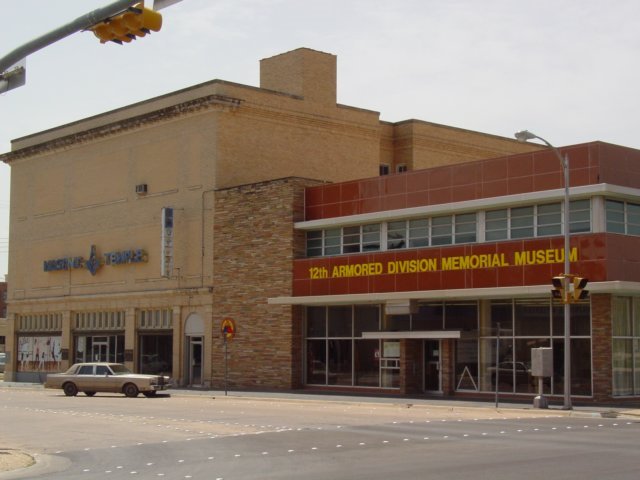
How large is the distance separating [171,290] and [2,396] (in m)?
10.2

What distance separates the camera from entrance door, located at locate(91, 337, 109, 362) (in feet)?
182

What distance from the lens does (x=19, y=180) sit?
62.7 meters

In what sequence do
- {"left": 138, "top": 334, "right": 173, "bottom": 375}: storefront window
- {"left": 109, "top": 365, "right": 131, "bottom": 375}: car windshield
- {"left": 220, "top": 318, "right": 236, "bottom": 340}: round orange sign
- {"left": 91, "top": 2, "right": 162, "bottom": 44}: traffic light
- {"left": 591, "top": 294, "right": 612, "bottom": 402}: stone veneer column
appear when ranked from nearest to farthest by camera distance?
{"left": 91, "top": 2, "right": 162, "bottom": 44}: traffic light, {"left": 591, "top": 294, "right": 612, "bottom": 402}: stone veneer column, {"left": 109, "top": 365, "right": 131, "bottom": 375}: car windshield, {"left": 220, "top": 318, "right": 236, "bottom": 340}: round orange sign, {"left": 138, "top": 334, "right": 173, "bottom": 375}: storefront window

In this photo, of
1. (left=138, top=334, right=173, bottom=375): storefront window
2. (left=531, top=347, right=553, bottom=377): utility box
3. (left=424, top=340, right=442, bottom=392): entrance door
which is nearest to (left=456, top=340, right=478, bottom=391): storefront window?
(left=424, top=340, right=442, bottom=392): entrance door

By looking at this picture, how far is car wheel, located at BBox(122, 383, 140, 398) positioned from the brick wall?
20.5 feet

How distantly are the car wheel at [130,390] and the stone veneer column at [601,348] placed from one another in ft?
59.3

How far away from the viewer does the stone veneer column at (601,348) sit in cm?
3431

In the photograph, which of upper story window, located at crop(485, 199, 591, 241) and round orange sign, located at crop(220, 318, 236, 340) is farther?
round orange sign, located at crop(220, 318, 236, 340)

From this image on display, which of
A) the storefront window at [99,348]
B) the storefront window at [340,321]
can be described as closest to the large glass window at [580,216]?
the storefront window at [340,321]

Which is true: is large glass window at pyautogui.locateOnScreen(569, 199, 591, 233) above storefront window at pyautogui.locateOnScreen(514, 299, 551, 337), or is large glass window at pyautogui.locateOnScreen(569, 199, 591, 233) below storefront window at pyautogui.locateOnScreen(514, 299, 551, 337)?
above

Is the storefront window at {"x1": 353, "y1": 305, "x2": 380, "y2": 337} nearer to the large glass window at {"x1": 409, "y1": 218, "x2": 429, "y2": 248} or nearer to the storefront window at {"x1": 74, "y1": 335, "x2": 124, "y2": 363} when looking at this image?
the large glass window at {"x1": 409, "y1": 218, "x2": 429, "y2": 248}

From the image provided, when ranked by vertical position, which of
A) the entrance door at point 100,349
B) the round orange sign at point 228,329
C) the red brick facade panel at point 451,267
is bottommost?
the entrance door at point 100,349

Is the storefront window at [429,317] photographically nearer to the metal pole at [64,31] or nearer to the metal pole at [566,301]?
the metal pole at [566,301]

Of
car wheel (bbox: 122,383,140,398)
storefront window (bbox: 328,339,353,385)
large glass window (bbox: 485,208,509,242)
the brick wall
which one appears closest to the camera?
large glass window (bbox: 485,208,509,242)
